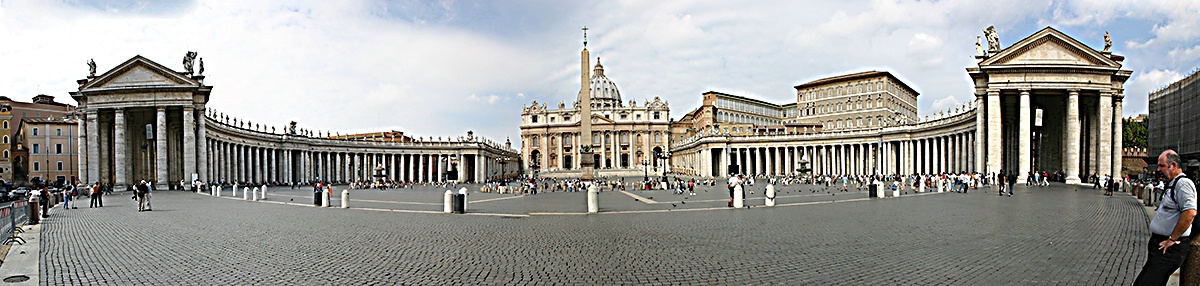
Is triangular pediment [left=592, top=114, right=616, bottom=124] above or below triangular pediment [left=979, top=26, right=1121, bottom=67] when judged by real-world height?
below

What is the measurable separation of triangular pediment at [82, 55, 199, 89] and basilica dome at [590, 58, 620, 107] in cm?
11778

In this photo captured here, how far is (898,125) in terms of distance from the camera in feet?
240

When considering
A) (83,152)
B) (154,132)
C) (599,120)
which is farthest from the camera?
(599,120)

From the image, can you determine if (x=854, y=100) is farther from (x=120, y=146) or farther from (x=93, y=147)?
(x=93, y=147)

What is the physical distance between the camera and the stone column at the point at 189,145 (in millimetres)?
49750

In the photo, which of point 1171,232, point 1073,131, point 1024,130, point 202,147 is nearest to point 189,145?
point 202,147

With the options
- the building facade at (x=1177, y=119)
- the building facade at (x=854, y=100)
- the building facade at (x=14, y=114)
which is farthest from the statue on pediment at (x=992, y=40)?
the building facade at (x=14, y=114)

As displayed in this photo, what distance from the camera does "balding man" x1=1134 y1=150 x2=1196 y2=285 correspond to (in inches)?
255

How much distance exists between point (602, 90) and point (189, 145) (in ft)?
403

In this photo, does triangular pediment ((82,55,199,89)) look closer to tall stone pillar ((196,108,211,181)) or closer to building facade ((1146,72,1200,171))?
tall stone pillar ((196,108,211,181))

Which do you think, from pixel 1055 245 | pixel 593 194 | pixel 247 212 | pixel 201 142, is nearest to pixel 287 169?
pixel 201 142

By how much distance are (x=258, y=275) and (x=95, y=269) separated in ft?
10.2

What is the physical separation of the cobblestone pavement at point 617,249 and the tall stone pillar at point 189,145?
3260 centimetres

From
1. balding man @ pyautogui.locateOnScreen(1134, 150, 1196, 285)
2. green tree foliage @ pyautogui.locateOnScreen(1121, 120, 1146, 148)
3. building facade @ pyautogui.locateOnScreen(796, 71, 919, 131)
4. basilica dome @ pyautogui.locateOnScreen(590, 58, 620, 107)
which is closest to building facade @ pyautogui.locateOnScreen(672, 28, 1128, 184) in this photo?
green tree foliage @ pyautogui.locateOnScreen(1121, 120, 1146, 148)
